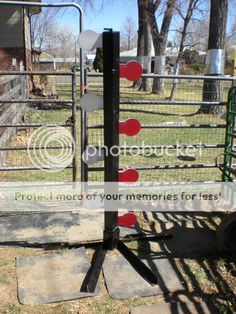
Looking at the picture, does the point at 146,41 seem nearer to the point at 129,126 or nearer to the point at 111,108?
A: the point at 129,126

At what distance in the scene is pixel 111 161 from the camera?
3174 millimetres

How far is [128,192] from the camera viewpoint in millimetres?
5074

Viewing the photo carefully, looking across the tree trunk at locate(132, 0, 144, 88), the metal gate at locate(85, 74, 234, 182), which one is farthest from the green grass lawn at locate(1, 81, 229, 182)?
the tree trunk at locate(132, 0, 144, 88)

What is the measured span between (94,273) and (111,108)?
1.30 metres

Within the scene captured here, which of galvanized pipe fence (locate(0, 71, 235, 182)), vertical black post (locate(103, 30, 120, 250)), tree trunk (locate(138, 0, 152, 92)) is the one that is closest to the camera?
vertical black post (locate(103, 30, 120, 250))

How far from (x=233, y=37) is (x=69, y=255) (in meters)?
61.9

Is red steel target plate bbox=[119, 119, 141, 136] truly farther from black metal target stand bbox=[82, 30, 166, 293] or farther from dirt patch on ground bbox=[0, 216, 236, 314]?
dirt patch on ground bbox=[0, 216, 236, 314]

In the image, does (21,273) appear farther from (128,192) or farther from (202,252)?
(128,192)

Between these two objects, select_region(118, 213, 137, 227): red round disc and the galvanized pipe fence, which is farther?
the galvanized pipe fence

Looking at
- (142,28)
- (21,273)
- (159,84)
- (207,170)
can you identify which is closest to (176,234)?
(21,273)

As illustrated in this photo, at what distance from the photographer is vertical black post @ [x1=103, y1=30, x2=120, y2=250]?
2.94m

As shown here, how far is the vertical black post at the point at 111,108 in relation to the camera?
294 centimetres

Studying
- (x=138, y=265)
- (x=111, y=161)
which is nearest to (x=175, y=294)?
(x=138, y=265)

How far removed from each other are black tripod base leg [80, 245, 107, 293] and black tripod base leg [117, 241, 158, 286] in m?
0.19
